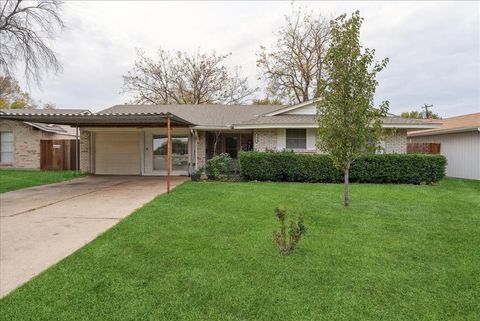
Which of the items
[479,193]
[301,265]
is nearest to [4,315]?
[301,265]

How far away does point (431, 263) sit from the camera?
431cm

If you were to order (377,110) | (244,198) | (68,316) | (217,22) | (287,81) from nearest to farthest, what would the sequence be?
(68,316), (377,110), (244,198), (217,22), (287,81)

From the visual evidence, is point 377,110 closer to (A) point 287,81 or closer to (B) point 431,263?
(B) point 431,263

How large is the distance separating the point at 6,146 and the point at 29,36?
9.87 m

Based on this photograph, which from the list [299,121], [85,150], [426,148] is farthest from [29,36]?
[426,148]

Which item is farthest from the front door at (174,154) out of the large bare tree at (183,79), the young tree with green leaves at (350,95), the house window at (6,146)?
the large bare tree at (183,79)

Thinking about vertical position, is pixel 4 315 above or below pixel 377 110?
below

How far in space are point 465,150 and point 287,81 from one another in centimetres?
1730

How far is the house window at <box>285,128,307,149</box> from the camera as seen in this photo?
15023 millimetres

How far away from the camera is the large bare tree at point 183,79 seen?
30.8m

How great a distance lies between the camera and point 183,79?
3122 cm

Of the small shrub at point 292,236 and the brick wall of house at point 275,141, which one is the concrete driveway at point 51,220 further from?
the brick wall of house at point 275,141

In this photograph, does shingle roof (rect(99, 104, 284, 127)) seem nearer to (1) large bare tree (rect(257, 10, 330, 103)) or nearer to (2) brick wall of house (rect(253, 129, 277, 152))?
(2) brick wall of house (rect(253, 129, 277, 152))

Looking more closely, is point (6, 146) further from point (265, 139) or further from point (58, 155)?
point (265, 139)
